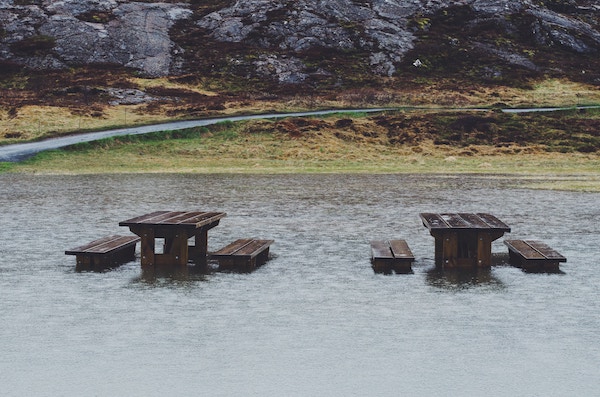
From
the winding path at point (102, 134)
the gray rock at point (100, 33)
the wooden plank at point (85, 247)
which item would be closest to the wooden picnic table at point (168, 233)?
the wooden plank at point (85, 247)

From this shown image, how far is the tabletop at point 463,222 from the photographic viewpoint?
14898mm

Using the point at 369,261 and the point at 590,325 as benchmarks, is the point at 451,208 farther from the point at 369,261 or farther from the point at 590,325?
the point at 590,325

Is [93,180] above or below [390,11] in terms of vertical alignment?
below

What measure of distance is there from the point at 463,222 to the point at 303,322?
5.77 metres

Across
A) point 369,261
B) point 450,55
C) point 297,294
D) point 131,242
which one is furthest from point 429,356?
point 450,55

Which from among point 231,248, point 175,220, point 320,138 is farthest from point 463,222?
point 320,138

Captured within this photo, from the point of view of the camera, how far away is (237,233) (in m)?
20.1

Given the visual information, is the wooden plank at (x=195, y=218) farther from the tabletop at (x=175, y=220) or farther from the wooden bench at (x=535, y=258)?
the wooden bench at (x=535, y=258)

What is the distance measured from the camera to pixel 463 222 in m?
15.7

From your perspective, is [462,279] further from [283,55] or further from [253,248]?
[283,55]

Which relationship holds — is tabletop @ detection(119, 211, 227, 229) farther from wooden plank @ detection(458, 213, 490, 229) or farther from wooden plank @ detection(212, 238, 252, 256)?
wooden plank @ detection(458, 213, 490, 229)

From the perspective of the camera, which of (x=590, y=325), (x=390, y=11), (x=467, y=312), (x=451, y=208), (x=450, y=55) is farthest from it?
(x=390, y=11)

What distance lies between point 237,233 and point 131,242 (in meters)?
3.83

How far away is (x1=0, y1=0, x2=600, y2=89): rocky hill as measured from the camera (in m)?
84.6
